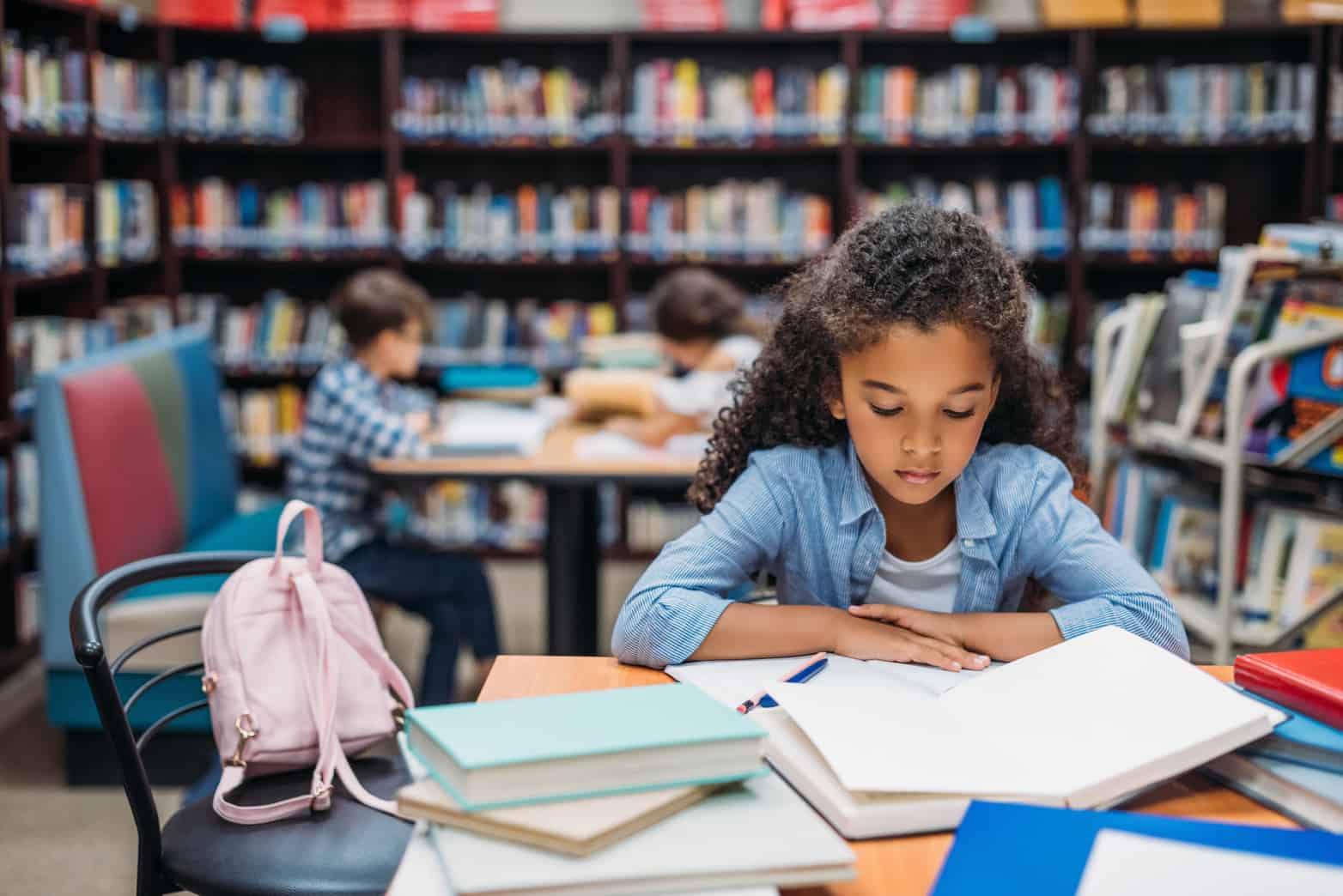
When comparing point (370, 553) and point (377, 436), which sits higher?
point (377, 436)

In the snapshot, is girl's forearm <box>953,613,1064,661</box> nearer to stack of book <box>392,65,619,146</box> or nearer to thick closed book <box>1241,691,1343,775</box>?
thick closed book <box>1241,691,1343,775</box>

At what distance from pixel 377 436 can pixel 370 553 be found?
0.30 meters

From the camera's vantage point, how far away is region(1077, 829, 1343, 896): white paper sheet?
2.62 feet

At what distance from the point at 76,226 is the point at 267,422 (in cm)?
123

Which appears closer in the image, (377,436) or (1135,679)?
(1135,679)

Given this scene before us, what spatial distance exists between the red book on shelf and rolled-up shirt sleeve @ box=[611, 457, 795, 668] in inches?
18.8

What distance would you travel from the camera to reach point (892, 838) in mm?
922

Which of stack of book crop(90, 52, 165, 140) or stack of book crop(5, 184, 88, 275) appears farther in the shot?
stack of book crop(90, 52, 165, 140)

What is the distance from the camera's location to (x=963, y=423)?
134cm

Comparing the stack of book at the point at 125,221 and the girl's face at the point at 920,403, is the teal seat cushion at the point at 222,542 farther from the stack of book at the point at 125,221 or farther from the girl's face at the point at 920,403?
the girl's face at the point at 920,403

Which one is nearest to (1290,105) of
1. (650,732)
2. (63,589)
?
(63,589)

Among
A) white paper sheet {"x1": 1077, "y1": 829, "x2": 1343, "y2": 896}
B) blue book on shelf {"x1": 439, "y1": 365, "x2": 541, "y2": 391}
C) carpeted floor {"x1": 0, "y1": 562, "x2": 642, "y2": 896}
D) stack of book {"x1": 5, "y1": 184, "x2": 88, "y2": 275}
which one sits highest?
stack of book {"x1": 5, "y1": 184, "x2": 88, "y2": 275}

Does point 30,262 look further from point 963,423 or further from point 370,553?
point 963,423

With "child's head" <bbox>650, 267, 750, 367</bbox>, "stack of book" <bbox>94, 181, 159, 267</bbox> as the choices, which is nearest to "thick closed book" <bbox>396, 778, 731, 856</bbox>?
"child's head" <bbox>650, 267, 750, 367</bbox>
